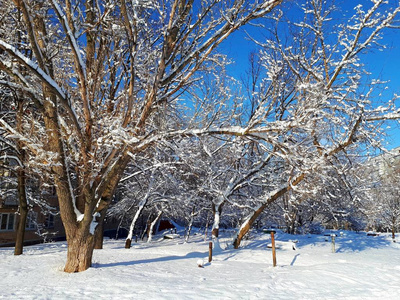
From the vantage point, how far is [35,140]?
686 centimetres

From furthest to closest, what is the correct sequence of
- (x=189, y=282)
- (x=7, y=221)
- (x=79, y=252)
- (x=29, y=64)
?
(x=7, y=221)
(x=79, y=252)
(x=189, y=282)
(x=29, y=64)

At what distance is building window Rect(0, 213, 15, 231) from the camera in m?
22.2

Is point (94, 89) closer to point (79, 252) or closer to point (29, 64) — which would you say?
point (29, 64)

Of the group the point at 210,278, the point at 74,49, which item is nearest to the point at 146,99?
the point at 74,49

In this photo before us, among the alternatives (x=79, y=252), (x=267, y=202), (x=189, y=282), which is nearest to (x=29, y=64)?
(x=79, y=252)

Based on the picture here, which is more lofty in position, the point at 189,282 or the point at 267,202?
the point at 267,202

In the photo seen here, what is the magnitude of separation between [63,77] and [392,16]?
421 inches

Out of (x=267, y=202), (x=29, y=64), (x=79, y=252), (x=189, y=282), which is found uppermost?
(x=29, y=64)

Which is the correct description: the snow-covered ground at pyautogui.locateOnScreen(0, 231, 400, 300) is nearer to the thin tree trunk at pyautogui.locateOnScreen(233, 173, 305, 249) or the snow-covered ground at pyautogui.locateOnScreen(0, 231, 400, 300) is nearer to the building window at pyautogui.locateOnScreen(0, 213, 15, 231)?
the thin tree trunk at pyautogui.locateOnScreen(233, 173, 305, 249)

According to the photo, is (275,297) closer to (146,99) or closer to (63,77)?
(146,99)

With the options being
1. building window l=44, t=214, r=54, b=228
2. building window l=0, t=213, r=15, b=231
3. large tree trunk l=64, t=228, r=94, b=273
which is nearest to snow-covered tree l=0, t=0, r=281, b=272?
large tree trunk l=64, t=228, r=94, b=273

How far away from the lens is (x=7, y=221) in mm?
22406

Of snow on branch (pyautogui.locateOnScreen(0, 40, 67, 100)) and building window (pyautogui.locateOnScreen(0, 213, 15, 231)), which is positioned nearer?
snow on branch (pyautogui.locateOnScreen(0, 40, 67, 100))

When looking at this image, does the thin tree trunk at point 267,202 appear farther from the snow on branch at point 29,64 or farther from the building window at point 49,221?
the building window at point 49,221
